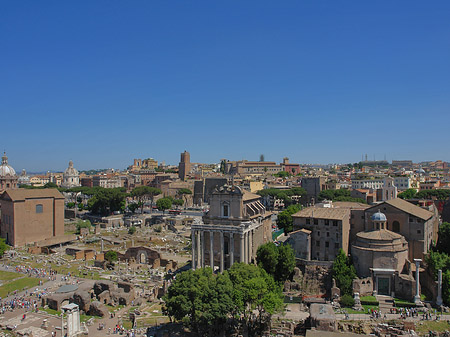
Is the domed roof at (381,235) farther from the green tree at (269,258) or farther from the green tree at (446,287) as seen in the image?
the green tree at (269,258)

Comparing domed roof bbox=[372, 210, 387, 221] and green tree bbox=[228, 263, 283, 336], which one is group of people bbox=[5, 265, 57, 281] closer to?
green tree bbox=[228, 263, 283, 336]

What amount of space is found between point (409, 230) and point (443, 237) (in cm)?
434

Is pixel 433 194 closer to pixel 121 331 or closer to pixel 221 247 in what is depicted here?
pixel 221 247

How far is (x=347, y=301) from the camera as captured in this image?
3394 cm

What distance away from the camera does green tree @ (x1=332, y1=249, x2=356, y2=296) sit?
35.6 meters

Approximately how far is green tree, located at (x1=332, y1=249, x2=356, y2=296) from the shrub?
1.09 metres

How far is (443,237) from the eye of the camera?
39.9m

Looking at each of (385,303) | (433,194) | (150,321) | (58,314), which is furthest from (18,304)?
(433,194)

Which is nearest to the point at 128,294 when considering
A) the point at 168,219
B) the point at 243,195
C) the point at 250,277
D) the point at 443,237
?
the point at 250,277

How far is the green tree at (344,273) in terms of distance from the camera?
117ft

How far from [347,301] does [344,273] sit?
3.20 metres

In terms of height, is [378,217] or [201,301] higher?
[378,217]

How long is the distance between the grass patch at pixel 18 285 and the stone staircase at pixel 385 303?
36929 millimetres

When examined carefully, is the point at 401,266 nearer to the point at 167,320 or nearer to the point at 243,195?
the point at 243,195
